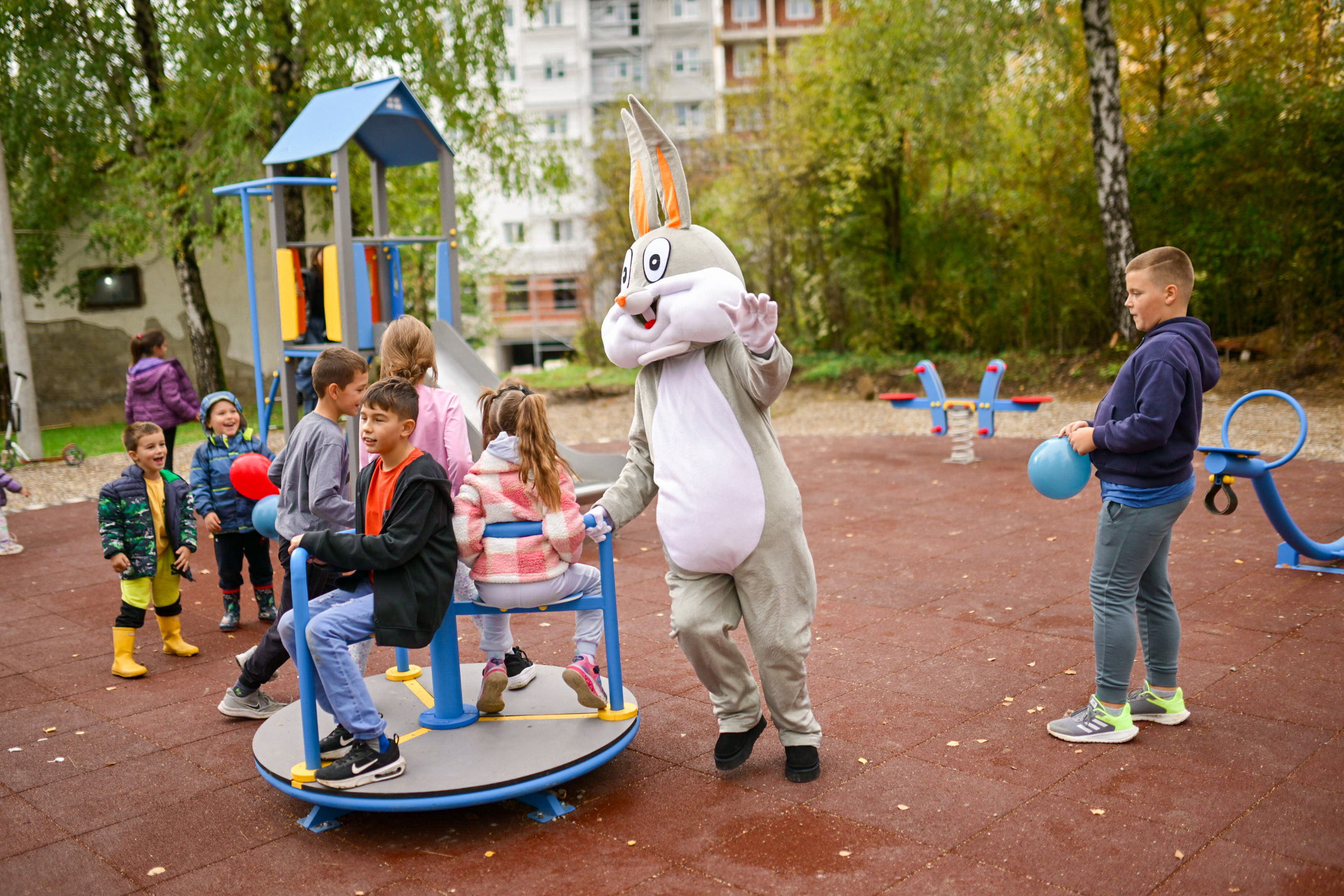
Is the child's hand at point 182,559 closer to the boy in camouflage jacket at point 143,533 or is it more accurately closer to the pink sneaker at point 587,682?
the boy in camouflage jacket at point 143,533

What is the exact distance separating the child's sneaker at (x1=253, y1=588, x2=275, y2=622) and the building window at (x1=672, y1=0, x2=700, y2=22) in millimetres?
40089

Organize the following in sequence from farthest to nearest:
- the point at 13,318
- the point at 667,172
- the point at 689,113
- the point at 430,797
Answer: the point at 689,113 < the point at 13,318 < the point at 667,172 < the point at 430,797

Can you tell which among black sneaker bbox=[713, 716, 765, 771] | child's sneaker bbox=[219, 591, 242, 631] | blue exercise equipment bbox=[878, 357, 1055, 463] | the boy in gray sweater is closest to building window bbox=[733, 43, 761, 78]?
blue exercise equipment bbox=[878, 357, 1055, 463]

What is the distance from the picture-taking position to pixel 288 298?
7.79 metres

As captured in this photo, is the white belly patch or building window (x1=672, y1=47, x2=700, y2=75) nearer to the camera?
the white belly patch

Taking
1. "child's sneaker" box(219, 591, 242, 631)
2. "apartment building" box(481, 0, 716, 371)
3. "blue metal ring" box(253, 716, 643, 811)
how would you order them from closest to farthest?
"blue metal ring" box(253, 716, 643, 811), "child's sneaker" box(219, 591, 242, 631), "apartment building" box(481, 0, 716, 371)

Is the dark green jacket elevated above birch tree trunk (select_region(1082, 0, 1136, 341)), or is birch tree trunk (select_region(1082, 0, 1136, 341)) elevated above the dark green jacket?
birch tree trunk (select_region(1082, 0, 1136, 341))

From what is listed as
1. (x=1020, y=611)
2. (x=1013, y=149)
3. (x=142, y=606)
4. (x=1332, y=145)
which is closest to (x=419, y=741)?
(x=142, y=606)

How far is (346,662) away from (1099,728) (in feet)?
8.15

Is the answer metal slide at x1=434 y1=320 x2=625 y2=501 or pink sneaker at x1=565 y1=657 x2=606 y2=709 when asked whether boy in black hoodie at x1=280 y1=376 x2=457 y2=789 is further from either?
metal slide at x1=434 y1=320 x2=625 y2=501

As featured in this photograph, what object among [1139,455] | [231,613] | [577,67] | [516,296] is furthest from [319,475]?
[577,67]

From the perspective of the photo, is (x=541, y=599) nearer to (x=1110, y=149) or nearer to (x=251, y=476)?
(x=251, y=476)

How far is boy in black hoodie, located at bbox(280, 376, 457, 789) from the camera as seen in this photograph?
3182mm

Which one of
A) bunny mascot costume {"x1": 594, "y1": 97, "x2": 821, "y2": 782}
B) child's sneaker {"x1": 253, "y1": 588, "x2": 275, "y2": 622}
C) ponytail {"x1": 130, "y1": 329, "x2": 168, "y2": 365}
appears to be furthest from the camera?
ponytail {"x1": 130, "y1": 329, "x2": 168, "y2": 365}
